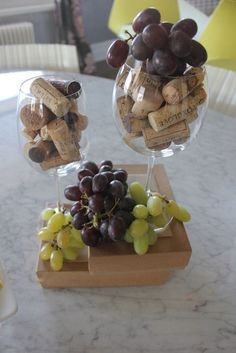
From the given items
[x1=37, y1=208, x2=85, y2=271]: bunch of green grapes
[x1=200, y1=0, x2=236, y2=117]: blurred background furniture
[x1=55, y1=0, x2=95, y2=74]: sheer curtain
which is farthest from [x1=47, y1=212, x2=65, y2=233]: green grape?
[x1=55, y1=0, x2=95, y2=74]: sheer curtain

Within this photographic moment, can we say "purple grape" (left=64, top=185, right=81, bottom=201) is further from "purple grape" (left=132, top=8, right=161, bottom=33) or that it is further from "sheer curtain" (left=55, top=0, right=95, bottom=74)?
"sheer curtain" (left=55, top=0, right=95, bottom=74)

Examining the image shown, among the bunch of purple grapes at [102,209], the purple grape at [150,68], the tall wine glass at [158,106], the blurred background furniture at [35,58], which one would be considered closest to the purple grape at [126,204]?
the bunch of purple grapes at [102,209]

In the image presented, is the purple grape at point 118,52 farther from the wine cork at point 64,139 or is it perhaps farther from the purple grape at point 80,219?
the purple grape at point 80,219

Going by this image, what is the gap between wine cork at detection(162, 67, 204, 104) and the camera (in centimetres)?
56

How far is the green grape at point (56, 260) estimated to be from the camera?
2.20 ft

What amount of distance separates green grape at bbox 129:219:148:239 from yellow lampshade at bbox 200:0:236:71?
1096 mm

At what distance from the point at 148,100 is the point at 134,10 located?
1.31 m

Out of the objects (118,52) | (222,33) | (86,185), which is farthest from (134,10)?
(86,185)

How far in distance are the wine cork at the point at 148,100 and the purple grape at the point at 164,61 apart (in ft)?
0.13

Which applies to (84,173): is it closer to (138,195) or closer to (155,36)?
(138,195)

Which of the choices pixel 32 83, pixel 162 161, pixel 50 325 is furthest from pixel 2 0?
pixel 50 325

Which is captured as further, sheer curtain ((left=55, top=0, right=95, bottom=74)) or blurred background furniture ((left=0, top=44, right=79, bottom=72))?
sheer curtain ((left=55, top=0, right=95, bottom=74))

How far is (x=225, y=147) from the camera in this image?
112 centimetres

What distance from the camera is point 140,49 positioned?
1.81 ft
